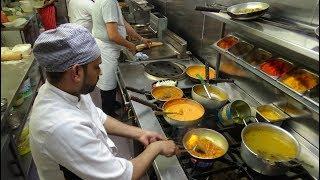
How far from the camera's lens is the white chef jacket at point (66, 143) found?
122 cm

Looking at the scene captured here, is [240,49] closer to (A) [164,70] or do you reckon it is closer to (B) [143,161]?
(A) [164,70]

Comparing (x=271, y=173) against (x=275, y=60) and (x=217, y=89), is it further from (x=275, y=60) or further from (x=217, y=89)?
(x=217, y=89)

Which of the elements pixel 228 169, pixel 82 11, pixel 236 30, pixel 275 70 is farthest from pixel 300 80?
pixel 82 11

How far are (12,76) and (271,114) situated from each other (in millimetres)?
2772

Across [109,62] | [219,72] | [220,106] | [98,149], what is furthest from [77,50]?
[109,62]

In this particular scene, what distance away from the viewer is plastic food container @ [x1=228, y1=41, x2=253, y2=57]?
1.98 m

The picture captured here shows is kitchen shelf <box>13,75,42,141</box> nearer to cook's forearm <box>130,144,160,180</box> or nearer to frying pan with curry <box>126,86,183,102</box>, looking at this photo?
frying pan with curry <box>126,86,183,102</box>

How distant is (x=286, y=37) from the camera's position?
1324 millimetres

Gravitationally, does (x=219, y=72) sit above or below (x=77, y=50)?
below

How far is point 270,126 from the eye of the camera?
154cm

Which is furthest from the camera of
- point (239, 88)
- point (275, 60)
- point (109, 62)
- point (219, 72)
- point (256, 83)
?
point (109, 62)

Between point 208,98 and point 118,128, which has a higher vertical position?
point 208,98

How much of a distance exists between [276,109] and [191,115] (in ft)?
2.04

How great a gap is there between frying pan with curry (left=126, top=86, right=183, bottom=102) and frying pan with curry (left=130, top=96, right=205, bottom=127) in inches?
5.4
